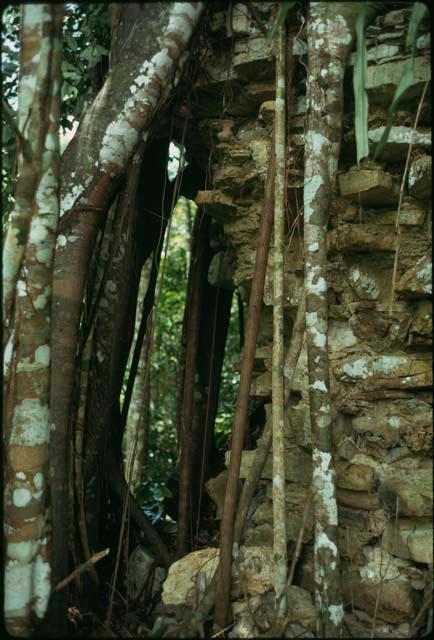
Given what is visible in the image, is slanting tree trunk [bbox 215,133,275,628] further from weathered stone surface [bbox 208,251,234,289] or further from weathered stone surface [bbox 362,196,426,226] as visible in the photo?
weathered stone surface [bbox 208,251,234,289]

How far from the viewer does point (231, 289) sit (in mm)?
5215

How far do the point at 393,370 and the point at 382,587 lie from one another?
0.99m

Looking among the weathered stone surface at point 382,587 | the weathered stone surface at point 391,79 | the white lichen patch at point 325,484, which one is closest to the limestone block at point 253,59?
the weathered stone surface at point 391,79

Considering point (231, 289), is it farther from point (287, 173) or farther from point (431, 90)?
point (431, 90)

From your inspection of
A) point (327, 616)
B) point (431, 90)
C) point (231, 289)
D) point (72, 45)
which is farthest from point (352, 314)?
point (72, 45)

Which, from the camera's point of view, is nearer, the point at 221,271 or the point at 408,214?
the point at 408,214

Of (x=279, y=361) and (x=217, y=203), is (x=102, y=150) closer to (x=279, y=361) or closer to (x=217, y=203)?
(x=217, y=203)

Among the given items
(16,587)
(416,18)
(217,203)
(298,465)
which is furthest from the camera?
(217,203)

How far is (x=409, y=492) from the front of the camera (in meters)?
3.15

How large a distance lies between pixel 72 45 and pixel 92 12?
25 cm

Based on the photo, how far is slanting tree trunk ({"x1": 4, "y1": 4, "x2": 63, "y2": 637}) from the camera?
2758mm

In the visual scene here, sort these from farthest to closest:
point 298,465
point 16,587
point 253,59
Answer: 1. point 253,59
2. point 298,465
3. point 16,587

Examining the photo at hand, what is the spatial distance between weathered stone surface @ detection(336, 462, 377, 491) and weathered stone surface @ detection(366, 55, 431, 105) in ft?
5.87

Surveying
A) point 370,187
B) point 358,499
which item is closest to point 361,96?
point 370,187
